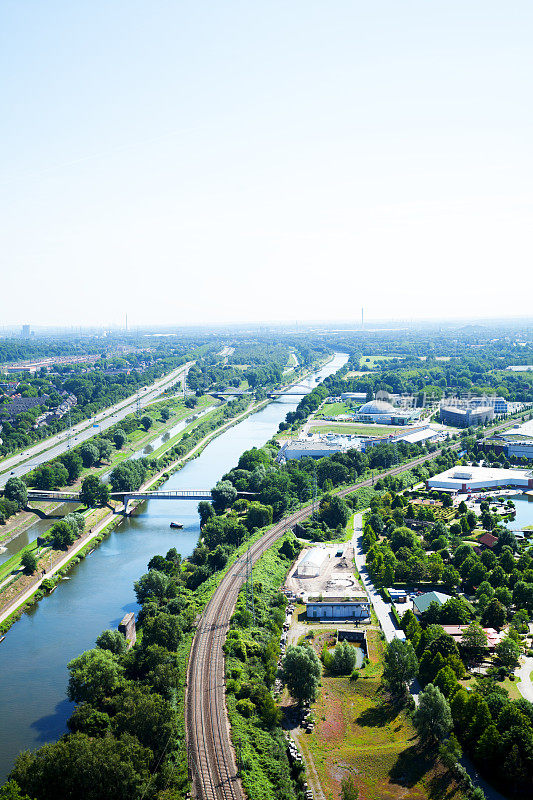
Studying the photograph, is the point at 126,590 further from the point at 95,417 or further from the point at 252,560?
the point at 95,417

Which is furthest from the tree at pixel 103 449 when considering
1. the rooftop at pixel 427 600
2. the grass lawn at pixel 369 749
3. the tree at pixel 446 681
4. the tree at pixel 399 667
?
the tree at pixel 446 681

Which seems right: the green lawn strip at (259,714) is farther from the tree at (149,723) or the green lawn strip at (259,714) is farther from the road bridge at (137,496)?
the road bridge at (137,496)

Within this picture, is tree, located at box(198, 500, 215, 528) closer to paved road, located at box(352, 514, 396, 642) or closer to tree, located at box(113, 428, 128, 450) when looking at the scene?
paved road, located at box(352, 514, 396, 642)

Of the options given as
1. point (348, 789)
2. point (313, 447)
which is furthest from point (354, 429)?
point (348, 789)

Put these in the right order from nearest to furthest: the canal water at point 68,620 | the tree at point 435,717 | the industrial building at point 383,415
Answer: the tree at point 435,717 → the canal water at point 68,620 → the industrial building at point 383,415

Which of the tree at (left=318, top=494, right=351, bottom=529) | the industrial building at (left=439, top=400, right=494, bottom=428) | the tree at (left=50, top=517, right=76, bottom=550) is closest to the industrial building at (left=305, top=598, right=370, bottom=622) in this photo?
the tree at (left=318, top=494, right=351, bottom=529)

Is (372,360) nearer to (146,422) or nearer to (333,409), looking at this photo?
(333,409)
